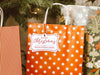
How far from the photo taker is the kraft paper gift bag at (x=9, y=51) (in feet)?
1.69

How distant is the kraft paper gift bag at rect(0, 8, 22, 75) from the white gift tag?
11cm

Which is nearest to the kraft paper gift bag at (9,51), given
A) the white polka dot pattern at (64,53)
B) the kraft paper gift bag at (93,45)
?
the white polka dot pattern at (64,53)

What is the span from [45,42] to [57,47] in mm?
66

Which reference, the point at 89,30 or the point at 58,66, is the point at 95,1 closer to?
the point at 89,30

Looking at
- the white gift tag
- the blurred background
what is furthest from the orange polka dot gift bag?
the blurred background

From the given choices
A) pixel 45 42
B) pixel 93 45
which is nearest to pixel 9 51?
pixel 45 42

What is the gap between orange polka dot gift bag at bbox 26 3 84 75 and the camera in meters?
0.66

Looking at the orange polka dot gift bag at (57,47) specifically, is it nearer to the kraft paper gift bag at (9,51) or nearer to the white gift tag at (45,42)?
the white gift tag at (45,42)

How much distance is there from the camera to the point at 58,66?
2.18 ft

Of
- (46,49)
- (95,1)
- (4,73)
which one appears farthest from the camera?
(95,1)

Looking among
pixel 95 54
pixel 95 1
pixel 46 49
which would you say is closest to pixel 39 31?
pixel 46 49

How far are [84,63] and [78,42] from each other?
0.14 metres

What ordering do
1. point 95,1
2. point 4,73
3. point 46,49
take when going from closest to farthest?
point 4,73 → point 46,49 → point 95,1

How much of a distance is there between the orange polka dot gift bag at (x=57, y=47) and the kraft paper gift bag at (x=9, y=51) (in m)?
0.11
